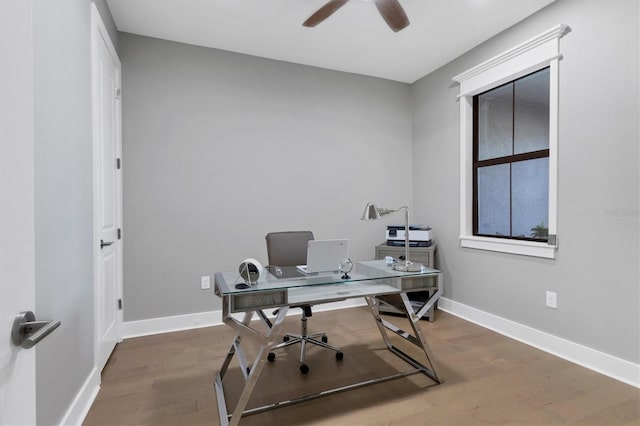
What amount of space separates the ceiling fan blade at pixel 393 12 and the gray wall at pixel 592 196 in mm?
1330

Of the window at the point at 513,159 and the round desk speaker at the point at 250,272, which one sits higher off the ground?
the window at the point at 513,159

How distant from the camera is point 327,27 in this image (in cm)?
293

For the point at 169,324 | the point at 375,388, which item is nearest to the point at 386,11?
the point at 375,388

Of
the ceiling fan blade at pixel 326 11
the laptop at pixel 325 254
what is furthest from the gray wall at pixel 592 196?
the laptop at pixel 325 254

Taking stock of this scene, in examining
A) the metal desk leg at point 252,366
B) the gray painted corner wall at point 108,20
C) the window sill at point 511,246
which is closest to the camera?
the metal desk leg at point 252,366

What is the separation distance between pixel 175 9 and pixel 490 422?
3657 mm

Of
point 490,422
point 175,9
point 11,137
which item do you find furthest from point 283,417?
point 175,9

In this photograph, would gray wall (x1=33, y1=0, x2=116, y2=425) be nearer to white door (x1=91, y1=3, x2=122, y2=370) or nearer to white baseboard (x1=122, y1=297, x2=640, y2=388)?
white door (x1=91, y1=3, x2=122, y2=370)

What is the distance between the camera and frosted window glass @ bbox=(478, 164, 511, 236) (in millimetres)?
3219

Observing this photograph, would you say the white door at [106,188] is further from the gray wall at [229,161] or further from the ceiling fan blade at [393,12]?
the ceiling fan blade at [393,12]

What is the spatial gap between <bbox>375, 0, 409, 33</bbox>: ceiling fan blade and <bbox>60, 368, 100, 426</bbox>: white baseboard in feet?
9.76

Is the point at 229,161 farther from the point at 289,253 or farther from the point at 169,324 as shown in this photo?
the point at 169,324

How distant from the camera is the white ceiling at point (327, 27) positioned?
2.63 meters

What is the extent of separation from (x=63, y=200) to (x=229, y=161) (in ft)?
6.07
